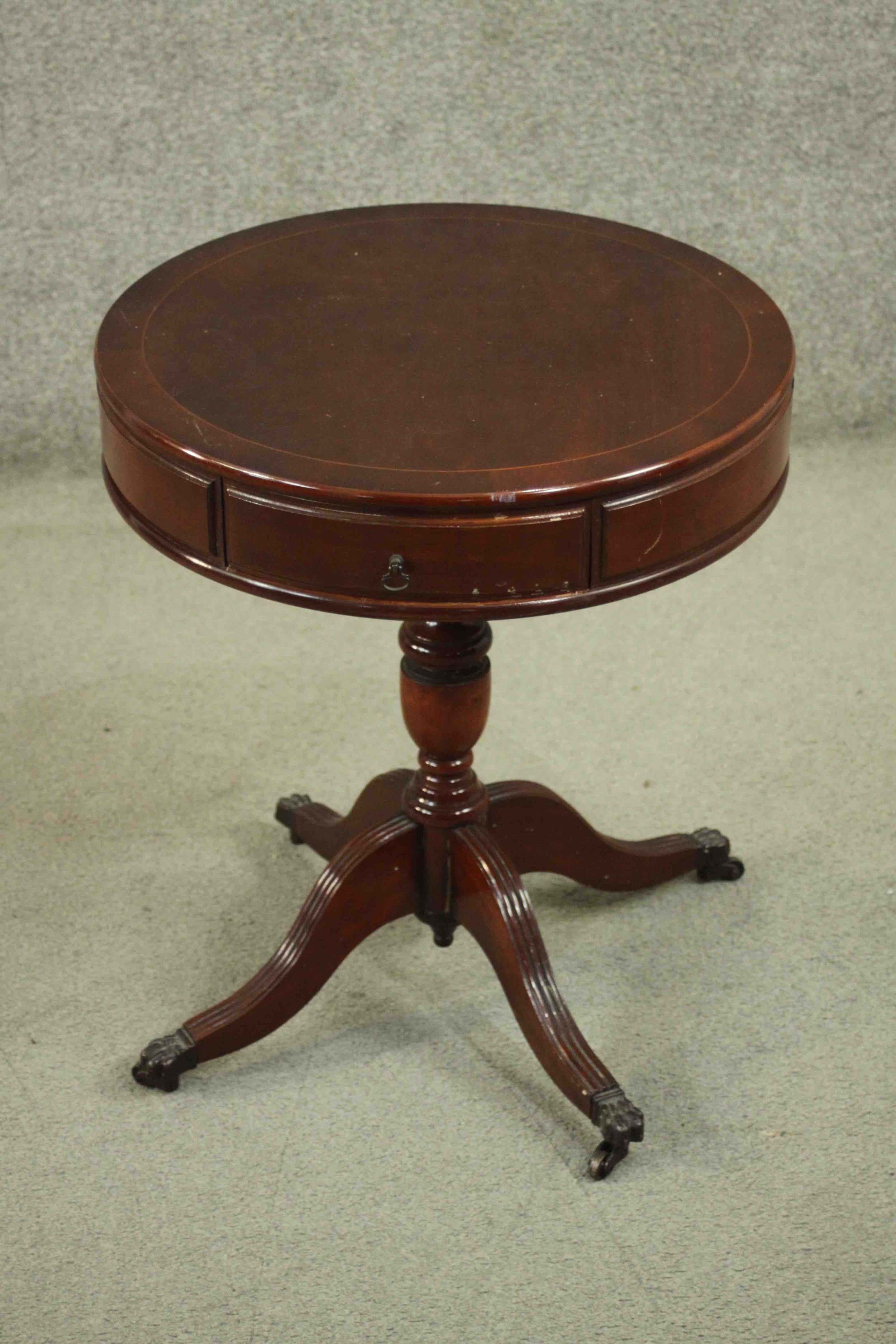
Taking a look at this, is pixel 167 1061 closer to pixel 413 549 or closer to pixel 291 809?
pixel 291 809

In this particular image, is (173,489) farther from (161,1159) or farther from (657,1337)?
(657,1337)

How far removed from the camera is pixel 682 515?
1.42 meters

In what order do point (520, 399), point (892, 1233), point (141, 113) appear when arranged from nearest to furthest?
1. point (520, 399)
2. point (892, 1233)
3. point (141, 113)

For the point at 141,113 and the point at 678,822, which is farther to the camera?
the point at 141,113

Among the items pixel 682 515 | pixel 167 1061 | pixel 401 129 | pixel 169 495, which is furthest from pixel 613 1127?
pixel 401 129

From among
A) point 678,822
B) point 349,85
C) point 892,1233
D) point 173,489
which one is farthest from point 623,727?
point 349,85

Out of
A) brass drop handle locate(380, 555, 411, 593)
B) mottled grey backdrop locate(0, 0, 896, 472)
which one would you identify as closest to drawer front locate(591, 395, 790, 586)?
brass drop handle locate(380, 555, 411, 593)

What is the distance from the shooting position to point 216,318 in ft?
5.37

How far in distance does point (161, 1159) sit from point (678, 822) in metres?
0.80

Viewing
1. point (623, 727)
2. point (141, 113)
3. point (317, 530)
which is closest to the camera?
point (317, 530)

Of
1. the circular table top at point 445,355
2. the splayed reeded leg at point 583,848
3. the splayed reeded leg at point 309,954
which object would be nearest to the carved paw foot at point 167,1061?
the splayed reeded leg at point 309,954

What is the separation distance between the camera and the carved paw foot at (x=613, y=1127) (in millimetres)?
1626

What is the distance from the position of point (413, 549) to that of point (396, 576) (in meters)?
0.03

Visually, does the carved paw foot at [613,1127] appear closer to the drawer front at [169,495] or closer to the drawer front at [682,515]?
the drawer front at [682,515]
